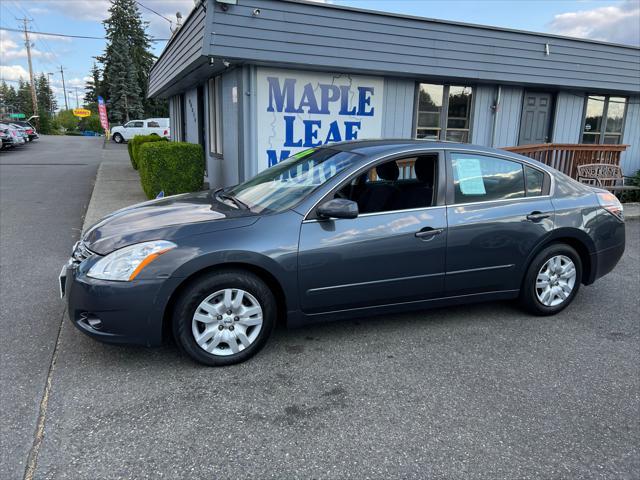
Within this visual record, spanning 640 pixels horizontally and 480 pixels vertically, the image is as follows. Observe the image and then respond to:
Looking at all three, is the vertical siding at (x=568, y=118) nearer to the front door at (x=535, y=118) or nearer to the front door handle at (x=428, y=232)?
the front door at (x=535, y=118)

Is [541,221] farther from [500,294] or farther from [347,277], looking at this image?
[347,277]

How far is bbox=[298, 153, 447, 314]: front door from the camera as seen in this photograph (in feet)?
11.5

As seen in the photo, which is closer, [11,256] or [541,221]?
[541,221]

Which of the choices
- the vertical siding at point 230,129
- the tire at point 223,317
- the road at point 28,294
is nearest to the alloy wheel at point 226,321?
the tire at point 223,317

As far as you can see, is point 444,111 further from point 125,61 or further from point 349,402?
point 125,61

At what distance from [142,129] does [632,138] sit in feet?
97.2

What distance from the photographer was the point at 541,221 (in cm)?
423

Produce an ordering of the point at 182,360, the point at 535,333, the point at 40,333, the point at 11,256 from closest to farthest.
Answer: the point at 182,360
the point at 40,333
the point at 535,333
the point at 11,256

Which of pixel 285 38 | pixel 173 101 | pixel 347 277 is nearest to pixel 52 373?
pixel 347 277

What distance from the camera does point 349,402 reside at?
9.95 feet

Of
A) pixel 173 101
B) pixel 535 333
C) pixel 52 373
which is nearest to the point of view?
pixel 52 373

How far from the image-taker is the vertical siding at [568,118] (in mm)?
10578

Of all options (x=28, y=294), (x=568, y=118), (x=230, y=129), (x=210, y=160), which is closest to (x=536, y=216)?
(x=28, y=294)

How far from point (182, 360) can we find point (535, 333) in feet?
9.20
